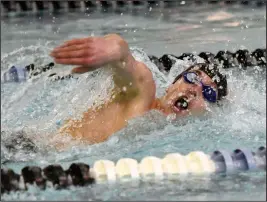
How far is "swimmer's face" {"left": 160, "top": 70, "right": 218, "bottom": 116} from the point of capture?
2.75m

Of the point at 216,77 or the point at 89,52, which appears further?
the point at 216,77

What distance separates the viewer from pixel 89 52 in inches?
88.8

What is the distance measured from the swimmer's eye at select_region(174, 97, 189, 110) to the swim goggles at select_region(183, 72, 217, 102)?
8 centimetres

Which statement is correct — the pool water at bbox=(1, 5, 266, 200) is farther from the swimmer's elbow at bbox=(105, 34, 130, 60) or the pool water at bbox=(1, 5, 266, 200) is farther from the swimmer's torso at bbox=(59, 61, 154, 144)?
the swimmer's elbow at bbox=(105, 34, 130, 60)

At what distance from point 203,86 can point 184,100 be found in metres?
0.10

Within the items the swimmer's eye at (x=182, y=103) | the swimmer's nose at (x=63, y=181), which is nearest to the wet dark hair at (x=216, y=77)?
the swimmer's eye at (x=182, y=103)

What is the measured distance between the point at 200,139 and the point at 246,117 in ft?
1.09

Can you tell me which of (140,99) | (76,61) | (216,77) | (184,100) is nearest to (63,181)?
(76,61)

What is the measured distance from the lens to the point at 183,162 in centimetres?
240

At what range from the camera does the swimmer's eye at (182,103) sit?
2734 millimetres

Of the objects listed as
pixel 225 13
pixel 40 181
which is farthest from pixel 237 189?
pixel 225 13

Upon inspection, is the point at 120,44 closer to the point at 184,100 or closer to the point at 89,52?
the point at 89,52

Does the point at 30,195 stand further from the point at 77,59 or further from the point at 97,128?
the point at 97,128

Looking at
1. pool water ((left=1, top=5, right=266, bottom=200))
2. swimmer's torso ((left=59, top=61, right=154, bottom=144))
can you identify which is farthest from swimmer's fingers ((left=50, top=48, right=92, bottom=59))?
swimmer's torso ((left=59, top=61, right=154, bottom=144))
